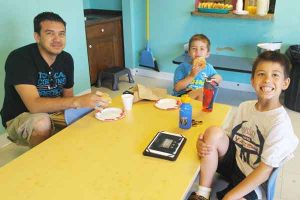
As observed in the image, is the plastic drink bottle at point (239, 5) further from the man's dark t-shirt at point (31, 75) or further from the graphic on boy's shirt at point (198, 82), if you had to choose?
the man's dark t-shirt at point (31, 75)

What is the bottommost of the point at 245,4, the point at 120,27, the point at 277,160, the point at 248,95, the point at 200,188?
the point at 248,95

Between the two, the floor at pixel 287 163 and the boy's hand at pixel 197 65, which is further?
the boy's hand at pixel 197 65

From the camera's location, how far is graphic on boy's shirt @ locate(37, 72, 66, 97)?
6.30 feet

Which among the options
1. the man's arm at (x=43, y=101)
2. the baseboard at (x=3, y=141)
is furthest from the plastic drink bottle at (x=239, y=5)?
the baseboard at (x=3, y=141)

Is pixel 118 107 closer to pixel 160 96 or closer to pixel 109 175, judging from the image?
pixel 160 96

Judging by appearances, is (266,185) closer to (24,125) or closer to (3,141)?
(24,125)

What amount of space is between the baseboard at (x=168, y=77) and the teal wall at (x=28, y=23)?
1202 millimetres

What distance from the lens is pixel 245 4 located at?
3.48 metres

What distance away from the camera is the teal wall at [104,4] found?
163 inches

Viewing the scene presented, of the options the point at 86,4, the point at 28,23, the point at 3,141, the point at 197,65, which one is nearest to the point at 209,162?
the point at 197,65

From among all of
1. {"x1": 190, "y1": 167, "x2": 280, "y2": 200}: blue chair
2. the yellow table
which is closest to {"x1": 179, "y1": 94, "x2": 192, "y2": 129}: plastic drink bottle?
the yellow table

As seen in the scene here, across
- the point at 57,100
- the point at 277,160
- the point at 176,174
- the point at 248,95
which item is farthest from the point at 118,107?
the point at 248,95

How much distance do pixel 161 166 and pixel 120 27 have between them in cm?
326

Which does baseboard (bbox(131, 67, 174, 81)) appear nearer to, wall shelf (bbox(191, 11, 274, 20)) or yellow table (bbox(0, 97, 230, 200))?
wall shelf (bbox(191, 11, 274, 20))
